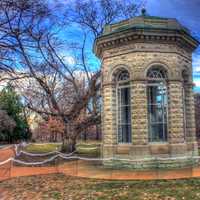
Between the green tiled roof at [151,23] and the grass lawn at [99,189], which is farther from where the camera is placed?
the green tiled roof at [151,23]

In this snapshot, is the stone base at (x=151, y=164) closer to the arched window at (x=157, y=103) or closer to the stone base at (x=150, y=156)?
the stone base at (x=150, y=156)

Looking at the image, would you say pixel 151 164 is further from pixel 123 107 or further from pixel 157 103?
pixel 123 107

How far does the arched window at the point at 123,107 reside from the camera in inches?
650

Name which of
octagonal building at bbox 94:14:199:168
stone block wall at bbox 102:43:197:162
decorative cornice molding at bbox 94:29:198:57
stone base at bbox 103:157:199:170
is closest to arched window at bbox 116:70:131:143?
octagonal building at bbox 94:14:199:168

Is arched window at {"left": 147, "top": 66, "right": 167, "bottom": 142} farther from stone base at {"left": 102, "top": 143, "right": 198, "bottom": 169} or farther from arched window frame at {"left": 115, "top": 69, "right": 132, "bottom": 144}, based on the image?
arched window frame at {"left": 115, "top": 69, "right": 132, "bottom": 144}

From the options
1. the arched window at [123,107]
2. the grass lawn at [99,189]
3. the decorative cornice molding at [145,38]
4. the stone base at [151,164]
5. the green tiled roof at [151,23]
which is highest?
the green tiled roof at [151,23]

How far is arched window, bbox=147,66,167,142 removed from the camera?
53.1ft

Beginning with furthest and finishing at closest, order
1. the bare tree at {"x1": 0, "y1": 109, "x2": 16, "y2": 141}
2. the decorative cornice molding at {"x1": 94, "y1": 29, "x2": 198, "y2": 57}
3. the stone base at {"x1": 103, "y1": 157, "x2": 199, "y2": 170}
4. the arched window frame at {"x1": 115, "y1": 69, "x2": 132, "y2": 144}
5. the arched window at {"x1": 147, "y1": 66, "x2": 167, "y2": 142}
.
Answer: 1. the bare tree at {"x1": 0, "y1": 109, "x2": 16, "y2": 141}
2. the arched window frame at {"x1": 115, "y1": 69, "x2": 132, "y2": 144}
3. the arched window at {"x1": 147, "y1": 66, "x2": 167, "y2": 142}
4. the decorative cornice molding at {"x1": 94, "y1": 29, "x2": 198, "y2": 57}
5. the stone base at {"x1": 103, "y1": 157, "x2": 199, "y2": 170}

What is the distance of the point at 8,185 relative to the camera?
42.2 feet

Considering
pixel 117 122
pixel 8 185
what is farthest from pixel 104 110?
pixel 8 185

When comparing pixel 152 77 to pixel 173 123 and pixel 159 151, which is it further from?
pixel 159 151

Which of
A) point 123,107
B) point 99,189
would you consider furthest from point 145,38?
point 99,189

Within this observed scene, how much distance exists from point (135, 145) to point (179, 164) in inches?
91.4

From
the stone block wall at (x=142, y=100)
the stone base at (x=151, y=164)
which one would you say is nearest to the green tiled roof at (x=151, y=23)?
the stone block wall at (x=142, y=100)
